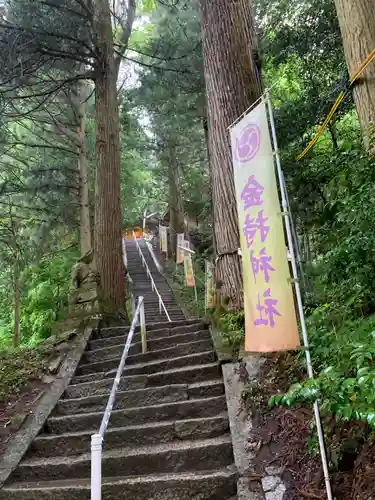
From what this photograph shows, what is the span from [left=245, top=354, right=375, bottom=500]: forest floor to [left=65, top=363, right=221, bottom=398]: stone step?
1168 millimetres

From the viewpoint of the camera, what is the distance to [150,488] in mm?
3434

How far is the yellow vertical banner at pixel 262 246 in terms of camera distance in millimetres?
2965

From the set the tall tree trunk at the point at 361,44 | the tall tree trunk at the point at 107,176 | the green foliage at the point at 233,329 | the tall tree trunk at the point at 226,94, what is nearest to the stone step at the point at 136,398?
the green foliage at the point at 233,329

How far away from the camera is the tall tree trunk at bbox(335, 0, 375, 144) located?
3.96 meters

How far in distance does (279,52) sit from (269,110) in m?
5.96

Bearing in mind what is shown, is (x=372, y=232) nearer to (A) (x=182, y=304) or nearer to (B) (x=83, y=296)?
(B) (x=83, y=296)

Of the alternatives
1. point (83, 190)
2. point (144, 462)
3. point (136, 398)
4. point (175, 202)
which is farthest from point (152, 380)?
point (175, 202)

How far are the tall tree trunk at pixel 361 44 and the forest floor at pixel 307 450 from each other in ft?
8.35

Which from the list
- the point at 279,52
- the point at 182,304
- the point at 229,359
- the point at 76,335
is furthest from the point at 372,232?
the point at 182,304

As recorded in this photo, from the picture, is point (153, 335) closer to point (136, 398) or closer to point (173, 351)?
point (173, 351)

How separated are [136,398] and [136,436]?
62cm

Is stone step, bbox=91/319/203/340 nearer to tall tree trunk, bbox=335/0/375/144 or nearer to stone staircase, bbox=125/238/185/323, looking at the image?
tall tree trunk, bbox=335/0/375/144

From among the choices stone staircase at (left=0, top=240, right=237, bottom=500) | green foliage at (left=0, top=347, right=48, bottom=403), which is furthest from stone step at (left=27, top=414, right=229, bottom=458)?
green foliage at (left=0, top=347, right=48, bottom=403)

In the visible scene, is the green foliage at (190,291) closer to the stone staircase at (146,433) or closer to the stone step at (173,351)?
the stone step at (173,351)
